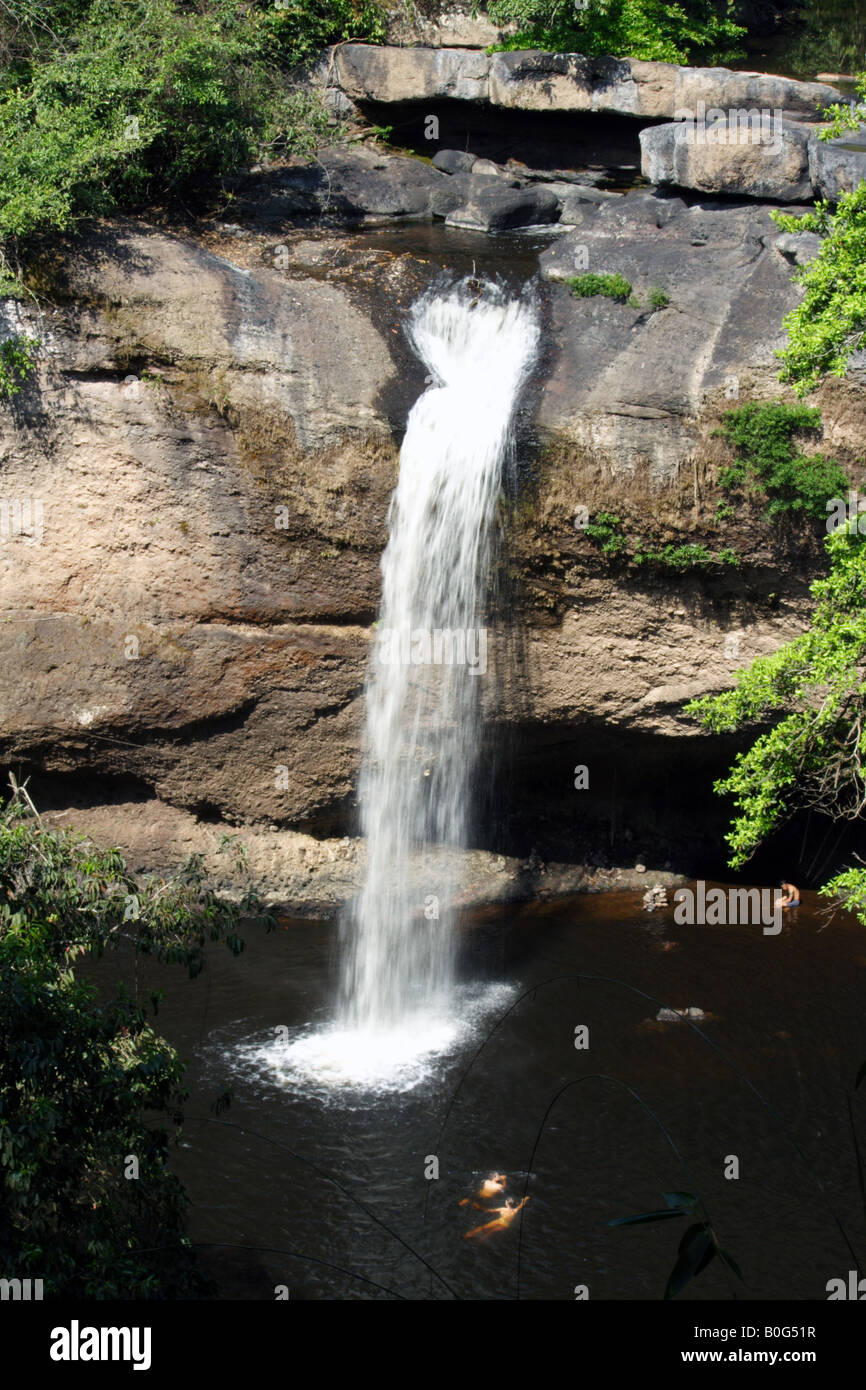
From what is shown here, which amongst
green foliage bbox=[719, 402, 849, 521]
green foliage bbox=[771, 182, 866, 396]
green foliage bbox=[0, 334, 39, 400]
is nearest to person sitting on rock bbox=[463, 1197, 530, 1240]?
green foliage bbox=[771, 182, 866, 396]

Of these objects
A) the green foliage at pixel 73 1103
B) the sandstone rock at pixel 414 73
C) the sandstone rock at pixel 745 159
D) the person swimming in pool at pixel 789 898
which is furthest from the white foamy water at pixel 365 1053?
the sandstone rock at pixel 414 73

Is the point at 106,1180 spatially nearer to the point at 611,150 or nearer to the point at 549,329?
the point at 549,329

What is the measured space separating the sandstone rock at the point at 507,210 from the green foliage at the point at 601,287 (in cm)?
226

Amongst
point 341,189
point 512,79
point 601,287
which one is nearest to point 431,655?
point 601,287

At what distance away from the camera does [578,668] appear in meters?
13.8

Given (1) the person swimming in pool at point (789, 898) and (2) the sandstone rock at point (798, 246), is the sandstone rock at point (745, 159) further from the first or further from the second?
(1) the person swimming in pool at point (789, 898)

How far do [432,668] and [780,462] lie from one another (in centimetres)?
421

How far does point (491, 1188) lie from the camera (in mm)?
9484

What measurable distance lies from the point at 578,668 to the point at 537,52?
9094 millimetres

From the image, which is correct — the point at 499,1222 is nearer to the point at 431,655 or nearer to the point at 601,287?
the point at 431,655

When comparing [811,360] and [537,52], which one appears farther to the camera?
[537,52]

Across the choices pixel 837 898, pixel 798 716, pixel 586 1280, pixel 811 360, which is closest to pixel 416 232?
pixel 811 360

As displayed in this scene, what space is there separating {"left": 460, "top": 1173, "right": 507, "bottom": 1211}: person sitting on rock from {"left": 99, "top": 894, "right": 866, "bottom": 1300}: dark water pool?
0.28ft

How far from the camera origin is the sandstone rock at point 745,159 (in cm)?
1434
